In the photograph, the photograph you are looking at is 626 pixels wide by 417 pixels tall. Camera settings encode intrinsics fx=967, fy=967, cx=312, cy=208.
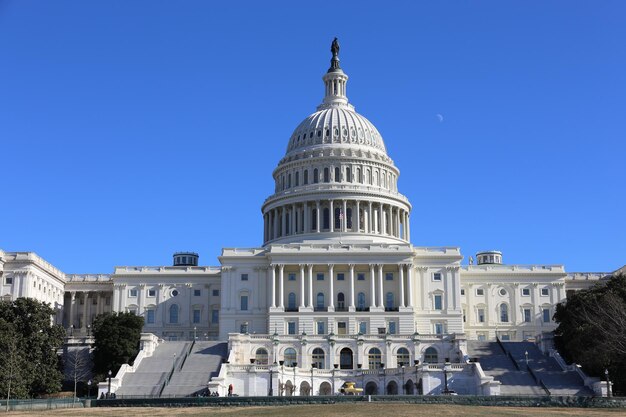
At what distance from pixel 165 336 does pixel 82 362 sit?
98.5 feet

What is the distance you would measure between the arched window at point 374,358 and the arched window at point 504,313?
36.1 metres

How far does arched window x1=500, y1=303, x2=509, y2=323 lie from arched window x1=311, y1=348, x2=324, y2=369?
40216 millimetres

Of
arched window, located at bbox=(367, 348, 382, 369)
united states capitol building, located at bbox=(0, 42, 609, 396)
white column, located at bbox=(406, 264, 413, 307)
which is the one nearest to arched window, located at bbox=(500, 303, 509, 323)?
united states capitol building, located at bbox=(0, 42, 609, 396)

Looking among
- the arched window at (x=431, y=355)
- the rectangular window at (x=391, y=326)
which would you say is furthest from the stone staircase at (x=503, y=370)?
the rectangular window at (x=391, y=326)

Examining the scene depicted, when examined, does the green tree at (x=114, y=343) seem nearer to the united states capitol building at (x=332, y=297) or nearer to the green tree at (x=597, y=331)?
the united states capitol building at (x=332, y=297)

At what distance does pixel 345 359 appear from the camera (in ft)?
376

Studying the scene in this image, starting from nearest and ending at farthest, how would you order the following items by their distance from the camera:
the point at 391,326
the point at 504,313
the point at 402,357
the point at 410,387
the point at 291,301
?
the point at 410,387
the point at 402,357
the point at 391,326
the point at 291,301
the point at 504,313

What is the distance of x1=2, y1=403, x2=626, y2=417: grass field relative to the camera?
68000 millimetres

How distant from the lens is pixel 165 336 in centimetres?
14312

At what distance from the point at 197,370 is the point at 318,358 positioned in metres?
16.2

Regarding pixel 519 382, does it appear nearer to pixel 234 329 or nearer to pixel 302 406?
pixel 302 406

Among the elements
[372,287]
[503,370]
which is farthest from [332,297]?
[503,370]

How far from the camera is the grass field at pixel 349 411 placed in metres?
68.0

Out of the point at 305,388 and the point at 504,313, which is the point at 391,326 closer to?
the point at 504,313
